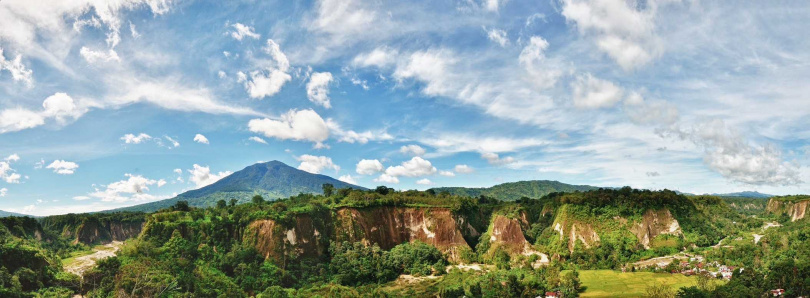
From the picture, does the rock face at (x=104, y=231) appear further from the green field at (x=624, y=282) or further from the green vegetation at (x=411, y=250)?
the green field at (x=624, y=282)

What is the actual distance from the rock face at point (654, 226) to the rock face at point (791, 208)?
187 feet

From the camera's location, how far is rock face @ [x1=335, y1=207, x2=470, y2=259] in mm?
63719

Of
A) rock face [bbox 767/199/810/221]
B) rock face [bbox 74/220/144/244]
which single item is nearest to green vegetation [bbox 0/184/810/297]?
rock face [bbox 74/220/144/244]

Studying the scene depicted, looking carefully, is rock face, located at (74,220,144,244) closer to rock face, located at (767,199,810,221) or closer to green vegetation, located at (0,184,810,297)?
green vegetation, located at (0,184,810,297)

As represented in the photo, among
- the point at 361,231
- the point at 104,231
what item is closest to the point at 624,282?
the point at 361,231

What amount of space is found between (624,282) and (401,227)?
114 ft

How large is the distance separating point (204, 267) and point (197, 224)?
7.04 meters

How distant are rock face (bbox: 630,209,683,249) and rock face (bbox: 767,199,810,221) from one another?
57.1 metres

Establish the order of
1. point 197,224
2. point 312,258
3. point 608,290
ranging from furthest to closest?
point 312,258 < point 197,224 < point 608,290

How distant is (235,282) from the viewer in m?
47.2

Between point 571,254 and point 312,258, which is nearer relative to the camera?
point 312,258

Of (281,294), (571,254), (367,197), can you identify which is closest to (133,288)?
(281,294)

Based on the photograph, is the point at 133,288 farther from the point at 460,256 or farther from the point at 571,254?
the point at 571,254

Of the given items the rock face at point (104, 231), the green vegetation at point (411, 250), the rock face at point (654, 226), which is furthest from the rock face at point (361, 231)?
the rock face at point (104, 231)
